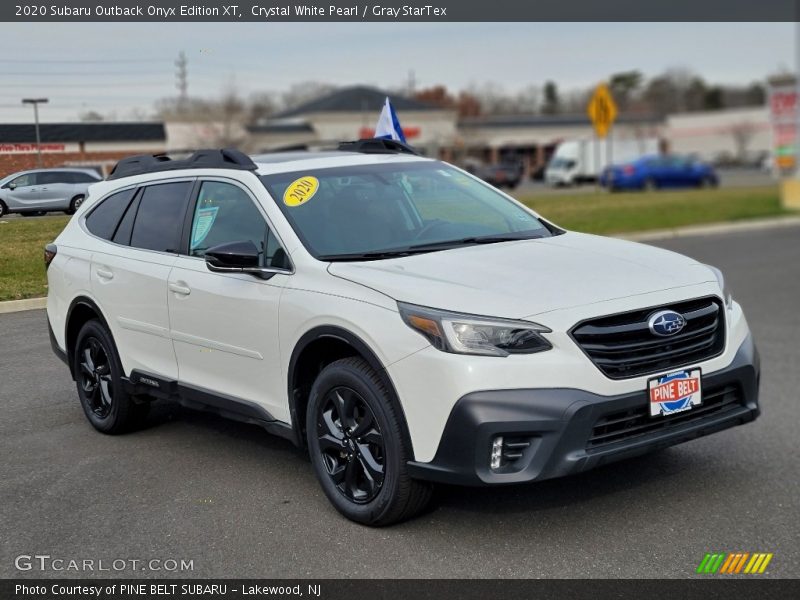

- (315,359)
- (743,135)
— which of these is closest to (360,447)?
(315,359)

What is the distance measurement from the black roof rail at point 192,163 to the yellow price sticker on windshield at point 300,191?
0.27 m

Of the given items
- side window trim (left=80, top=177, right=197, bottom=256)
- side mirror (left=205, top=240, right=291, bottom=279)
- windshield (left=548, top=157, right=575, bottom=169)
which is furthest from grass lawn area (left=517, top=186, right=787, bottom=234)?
windshield (left=548, top=157, right=575, bottom=169)

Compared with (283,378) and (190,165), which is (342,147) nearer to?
(190,165)

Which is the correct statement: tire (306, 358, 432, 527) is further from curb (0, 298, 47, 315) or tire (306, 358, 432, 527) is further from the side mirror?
curb (0, 298, 47, 315)

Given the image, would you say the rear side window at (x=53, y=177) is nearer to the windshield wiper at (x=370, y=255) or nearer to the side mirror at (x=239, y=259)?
the side mirror at (x=239, y=259)

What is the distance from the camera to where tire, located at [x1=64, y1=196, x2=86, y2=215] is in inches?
255

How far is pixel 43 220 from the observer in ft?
20.4

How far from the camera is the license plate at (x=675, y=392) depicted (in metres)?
4.29

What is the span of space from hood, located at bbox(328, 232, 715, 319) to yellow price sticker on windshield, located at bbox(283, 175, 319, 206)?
2.16ft

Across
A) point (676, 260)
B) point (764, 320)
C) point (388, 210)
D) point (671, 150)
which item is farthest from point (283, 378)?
point (671, 150)

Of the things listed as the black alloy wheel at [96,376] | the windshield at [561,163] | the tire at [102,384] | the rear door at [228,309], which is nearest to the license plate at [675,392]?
the rear door at [228,309]

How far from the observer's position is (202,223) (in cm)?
555

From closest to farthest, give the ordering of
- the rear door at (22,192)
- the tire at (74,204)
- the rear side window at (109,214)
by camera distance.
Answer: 1. the rear door at (22,192)
2. the rear side window at (109,214)
3. the tire at (74,204)

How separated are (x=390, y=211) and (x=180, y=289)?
50.0 inches
